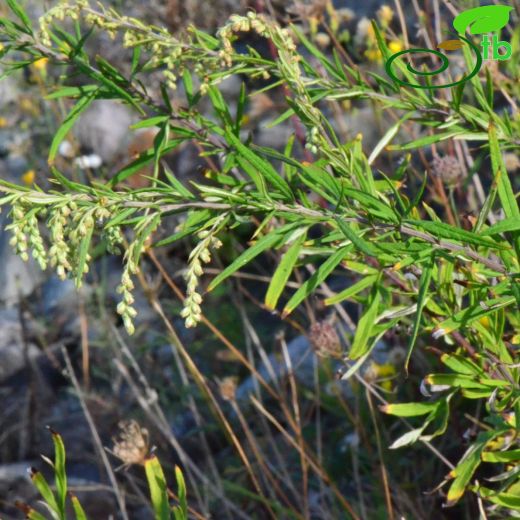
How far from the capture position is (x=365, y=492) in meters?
2.78

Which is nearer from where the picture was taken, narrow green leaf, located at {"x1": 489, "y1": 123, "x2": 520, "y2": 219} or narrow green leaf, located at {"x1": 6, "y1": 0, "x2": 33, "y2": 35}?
narrow green leaf, located at {"x1": 489, "y1": 123, "x2": 520, "y2": 219}

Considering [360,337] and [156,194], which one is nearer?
[156,194]

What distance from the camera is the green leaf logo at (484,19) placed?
1.65m

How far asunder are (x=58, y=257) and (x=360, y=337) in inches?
20.3

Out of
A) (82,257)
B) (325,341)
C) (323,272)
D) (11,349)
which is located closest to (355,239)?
(323,272)

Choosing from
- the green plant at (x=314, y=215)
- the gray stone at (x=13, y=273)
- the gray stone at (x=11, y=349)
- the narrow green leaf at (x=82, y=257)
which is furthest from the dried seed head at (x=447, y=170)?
the gray stone at (x=13, y=273)

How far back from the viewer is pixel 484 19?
1718mm

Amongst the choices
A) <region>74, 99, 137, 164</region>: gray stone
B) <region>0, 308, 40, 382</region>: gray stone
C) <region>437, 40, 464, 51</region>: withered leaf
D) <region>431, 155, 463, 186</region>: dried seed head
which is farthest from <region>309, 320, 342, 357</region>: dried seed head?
<region>74, 99, 137, 164</region>: gray stone

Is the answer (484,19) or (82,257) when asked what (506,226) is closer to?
(82,257)

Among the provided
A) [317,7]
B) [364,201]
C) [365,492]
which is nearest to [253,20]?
[364,201]

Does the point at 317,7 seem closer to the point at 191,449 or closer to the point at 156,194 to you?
the point at 156,194

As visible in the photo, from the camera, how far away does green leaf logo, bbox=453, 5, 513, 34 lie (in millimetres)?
1652

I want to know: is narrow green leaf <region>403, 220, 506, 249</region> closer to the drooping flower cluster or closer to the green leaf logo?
the drooping flower cluster

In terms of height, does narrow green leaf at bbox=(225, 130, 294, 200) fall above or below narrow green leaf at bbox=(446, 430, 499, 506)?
above
